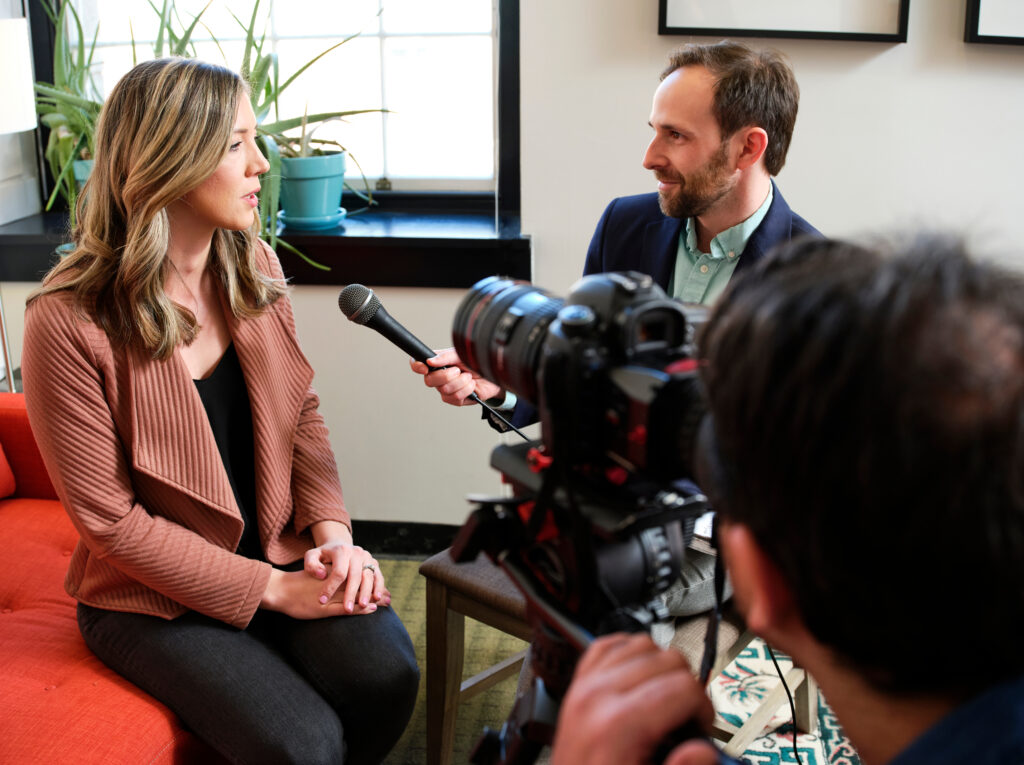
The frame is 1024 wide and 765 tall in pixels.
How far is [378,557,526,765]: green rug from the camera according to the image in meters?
1.79

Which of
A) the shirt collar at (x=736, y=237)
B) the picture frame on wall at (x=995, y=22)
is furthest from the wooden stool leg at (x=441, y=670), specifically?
the picture frame on wall at (x=995, y=22)

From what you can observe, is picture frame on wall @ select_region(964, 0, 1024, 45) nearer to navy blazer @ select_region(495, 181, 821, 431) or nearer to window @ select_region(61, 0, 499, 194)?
navy blazer @ select_region(495, 181, 821, 431)

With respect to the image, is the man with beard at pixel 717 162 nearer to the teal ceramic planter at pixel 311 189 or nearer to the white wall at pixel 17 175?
the teal ceramic planter at pixel 311 189

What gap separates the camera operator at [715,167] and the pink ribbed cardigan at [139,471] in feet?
1.50

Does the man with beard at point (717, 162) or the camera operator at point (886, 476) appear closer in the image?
the camera operator at point (886, 476)

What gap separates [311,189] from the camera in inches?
89.7

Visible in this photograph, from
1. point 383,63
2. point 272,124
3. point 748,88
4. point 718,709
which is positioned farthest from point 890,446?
point 383,63

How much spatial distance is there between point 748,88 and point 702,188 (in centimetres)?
20

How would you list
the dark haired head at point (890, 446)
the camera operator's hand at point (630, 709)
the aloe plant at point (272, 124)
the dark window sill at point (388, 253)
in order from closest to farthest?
the dark haired head at point (890, 446), the camera operator's hand at point (630, 709), the aloe plant at point (272, 124), the dark window sill at point (388, 253)

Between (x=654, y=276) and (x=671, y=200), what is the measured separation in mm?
139

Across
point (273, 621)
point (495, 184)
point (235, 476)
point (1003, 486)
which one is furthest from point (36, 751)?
point (495, 184)

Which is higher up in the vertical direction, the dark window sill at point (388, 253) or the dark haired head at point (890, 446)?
the dark haired head at point (890, 446)

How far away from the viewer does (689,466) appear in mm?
640

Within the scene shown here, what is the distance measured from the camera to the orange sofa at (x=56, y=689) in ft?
3.91
